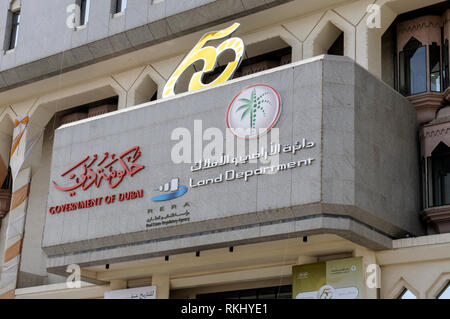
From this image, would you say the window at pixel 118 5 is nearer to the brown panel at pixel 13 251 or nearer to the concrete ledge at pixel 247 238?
the brown panel at pixel 13 251

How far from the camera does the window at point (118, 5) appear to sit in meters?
29.9

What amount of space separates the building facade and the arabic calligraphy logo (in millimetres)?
44

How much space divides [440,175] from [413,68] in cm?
341

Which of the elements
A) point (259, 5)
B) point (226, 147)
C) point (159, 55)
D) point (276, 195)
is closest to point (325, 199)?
point (276, 195)

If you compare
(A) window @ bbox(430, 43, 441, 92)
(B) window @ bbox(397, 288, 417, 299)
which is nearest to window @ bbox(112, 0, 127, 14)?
(A) window @ bbox(430, 43, 441, 92)

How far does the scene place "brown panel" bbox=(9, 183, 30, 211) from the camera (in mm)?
32031

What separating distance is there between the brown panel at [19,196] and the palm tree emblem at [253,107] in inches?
470

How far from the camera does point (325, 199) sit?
21.0 meters

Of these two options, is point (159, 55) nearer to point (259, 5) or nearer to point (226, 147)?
point (259, 5)

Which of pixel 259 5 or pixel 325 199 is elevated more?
pixel 259 5

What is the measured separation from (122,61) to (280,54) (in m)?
5.38

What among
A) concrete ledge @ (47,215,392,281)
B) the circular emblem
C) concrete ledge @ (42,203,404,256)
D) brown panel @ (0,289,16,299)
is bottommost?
brown panel @ (0,289,16,299)

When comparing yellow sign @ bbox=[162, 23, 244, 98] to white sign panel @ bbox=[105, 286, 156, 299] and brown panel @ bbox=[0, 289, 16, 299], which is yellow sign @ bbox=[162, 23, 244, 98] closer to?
white sign panel @ bbox=[105, 286, 156, 299]

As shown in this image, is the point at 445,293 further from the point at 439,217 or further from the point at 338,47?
the point at 338,47
